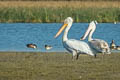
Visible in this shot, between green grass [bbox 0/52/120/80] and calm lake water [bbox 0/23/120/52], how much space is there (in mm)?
5990

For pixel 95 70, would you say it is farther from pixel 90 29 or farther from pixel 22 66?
pixel 90 29

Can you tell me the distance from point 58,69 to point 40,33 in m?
14.5

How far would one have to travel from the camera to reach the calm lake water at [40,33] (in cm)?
1986

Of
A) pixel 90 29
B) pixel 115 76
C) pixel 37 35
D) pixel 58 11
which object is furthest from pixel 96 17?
pixel 115 76

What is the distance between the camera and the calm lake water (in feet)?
65.2

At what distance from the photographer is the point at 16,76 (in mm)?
9508

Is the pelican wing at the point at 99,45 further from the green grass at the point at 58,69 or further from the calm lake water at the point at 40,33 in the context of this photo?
the calm lake water at the point at 40,33

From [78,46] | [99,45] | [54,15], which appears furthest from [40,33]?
[99,45]

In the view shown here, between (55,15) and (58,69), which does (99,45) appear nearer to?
(58,69)

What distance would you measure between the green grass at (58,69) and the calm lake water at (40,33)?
5990 mm

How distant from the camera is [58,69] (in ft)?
33.9

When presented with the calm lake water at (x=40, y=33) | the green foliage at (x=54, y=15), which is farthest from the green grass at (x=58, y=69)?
the green foliage at (x=54, y=15)

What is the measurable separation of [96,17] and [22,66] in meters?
18.6

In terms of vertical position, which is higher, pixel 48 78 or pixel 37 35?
pixel 48 78
